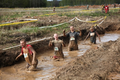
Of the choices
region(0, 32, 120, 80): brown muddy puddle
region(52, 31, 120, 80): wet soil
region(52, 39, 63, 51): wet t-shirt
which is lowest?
region(0, 32, 120, 80): brown muddy puddle

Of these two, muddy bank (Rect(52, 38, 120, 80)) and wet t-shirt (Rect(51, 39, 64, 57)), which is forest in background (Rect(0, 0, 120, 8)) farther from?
muddy bank (Rect(52, 38, 120, 80))

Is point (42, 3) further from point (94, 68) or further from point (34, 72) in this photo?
point (94, 68)

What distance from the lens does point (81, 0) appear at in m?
46.5

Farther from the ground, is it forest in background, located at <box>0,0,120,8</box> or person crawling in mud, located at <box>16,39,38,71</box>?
forest in background, located at <box>0,0,120,8</box>

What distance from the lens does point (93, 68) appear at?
4.98 metres

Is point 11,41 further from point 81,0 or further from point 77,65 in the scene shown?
point 81,0

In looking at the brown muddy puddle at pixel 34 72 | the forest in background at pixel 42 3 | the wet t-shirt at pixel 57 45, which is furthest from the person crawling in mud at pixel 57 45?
the forest in background at pixel 42 3

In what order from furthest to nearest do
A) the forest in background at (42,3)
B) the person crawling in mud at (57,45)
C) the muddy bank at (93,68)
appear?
the forest in background at (42,3), the person crawling in mud at (57,45), the muddy bank at (93,68)

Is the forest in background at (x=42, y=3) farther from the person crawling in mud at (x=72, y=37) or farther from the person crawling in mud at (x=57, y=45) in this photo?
the person crawling in mud at (x=57, y=45)

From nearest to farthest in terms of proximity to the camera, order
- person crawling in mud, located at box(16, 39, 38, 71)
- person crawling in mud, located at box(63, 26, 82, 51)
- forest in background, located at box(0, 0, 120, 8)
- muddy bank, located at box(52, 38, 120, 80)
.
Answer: muddy bank, located at box(52, 38, 120, 80) → person crawling in mud, located at box(16, 39, 38, 71) → person crawling in mud, located at box(63, 26, 82, 51) → forest in background, located at box(0, 0, 120, 8)

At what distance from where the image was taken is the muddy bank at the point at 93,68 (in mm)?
4336

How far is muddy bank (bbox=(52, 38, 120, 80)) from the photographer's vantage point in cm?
434

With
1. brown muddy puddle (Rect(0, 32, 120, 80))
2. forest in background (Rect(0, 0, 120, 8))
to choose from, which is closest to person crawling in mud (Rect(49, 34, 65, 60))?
brown muddy puddle (Rect(0, 32, 120, 80))

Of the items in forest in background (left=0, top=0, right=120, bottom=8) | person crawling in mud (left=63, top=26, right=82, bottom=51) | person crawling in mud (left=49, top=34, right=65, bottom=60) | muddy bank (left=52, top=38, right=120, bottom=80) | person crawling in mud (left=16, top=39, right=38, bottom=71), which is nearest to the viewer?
muddy bank (left=52, top=38, right=120, bottom=80)
